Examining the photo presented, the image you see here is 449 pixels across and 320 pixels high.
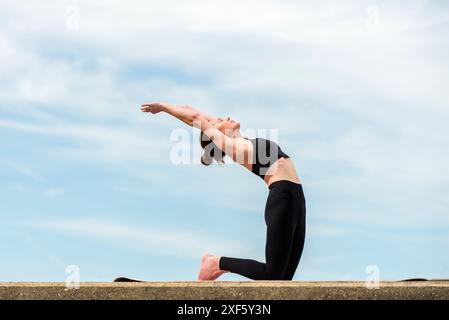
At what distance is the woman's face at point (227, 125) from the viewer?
26.4 feet

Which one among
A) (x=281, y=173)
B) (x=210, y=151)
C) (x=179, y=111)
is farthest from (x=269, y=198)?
(x=179, y=111)

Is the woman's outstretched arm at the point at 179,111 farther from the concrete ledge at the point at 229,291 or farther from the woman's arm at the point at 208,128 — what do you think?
the concrete ledge at the point at 229,291

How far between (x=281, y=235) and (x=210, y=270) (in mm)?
880

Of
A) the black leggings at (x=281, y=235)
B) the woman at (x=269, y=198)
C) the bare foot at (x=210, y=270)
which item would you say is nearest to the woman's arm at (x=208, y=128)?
the woman at (x=269, y=198)

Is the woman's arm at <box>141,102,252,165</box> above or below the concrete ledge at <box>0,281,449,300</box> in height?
above

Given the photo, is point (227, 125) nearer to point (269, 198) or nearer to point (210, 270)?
point (269, 198)

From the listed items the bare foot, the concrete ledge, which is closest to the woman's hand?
the bare foot

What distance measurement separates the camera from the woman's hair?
7.93 meters

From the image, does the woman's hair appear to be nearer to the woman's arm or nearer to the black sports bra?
the woman's arm

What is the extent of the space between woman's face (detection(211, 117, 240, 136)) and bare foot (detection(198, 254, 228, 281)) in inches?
54.6

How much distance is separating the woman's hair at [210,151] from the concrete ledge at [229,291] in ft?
6.84

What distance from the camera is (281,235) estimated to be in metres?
7.34
